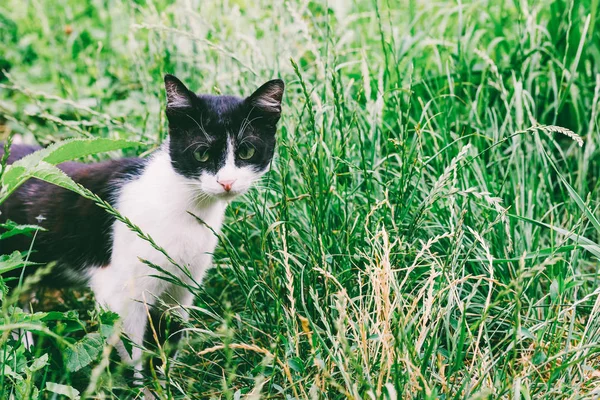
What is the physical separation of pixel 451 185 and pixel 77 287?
1365mm

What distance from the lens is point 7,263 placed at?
5.52ft

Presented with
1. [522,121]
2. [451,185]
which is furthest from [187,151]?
[522,121]

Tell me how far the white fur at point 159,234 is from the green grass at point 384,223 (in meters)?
0.12

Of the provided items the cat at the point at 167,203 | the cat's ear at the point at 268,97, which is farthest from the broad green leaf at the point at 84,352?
the cat's ear at the point at 268,97

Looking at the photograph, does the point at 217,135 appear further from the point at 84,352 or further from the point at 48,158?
the point at 84,352

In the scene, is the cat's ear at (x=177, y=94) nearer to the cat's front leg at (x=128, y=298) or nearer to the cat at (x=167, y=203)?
the cat at (x=167, y=203)

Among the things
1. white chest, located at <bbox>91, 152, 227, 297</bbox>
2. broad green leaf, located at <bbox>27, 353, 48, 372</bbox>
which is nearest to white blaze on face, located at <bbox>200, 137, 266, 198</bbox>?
white chest, located at <bbox>91, 152, 227, 297</bbox>

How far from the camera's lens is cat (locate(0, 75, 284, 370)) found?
2.05 m

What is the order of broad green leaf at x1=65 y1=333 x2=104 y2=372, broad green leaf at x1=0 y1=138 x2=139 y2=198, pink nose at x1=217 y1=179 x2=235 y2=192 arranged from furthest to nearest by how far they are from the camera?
pink nose at x1=217 y1=179 x2=235 y2=192
broad green leaf at x1=65 y1=333 x2=104 y2=372
broad green leaf at x1=0 y1=138 x2=139 y2=198

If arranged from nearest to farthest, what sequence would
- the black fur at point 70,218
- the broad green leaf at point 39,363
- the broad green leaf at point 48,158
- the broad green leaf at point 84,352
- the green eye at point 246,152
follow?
1. the broad green leaf at point 48,158
2. the broad green leaf at point 39,363
3. the broad green leaf at point 84,352
4. the green eye at point 246,152
5. the black fur at point 70,218

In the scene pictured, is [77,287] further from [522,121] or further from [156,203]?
[522,121]

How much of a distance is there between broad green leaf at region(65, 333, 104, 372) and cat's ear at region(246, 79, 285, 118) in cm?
83

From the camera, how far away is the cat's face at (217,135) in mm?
2014

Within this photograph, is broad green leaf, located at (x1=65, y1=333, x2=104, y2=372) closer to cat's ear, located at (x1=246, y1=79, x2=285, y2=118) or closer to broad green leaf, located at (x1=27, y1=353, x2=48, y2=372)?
broad green leaf, located at (x1=27, y1=353, x2=48, y2=372)
